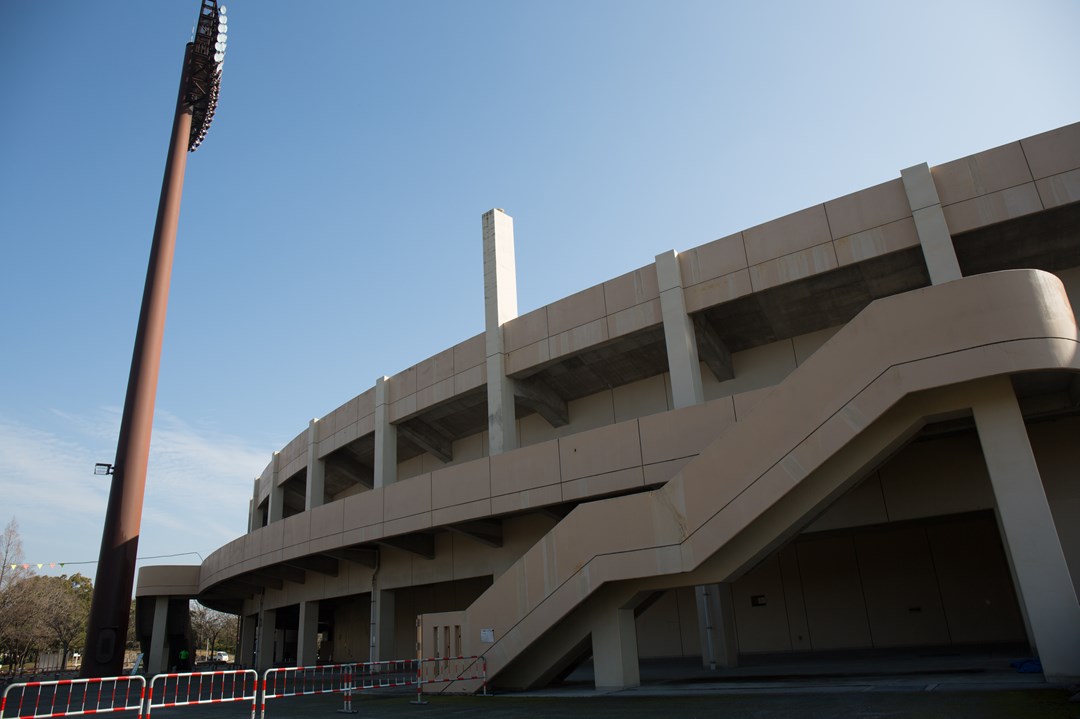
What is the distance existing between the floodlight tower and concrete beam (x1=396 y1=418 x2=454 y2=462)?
405 inches

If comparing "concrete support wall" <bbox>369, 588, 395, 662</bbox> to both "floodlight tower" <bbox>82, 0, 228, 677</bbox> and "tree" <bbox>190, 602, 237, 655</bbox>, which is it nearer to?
"floodlight tower" <bbox>82, 0, 228, 677</bbox>

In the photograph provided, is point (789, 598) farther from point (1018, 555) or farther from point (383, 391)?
point (383, 391)

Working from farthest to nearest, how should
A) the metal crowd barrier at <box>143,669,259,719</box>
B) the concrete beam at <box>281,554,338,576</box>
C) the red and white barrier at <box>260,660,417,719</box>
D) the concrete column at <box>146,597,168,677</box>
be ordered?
1. the concrete column at <box>146,597,168,677</box>
2. the concrete beam at <box>281,554,338,576</box>
3. the red and white barrier at <box>260,660,417,719</box>
4. the metal crowd barrier at <box>143,669,259,719</box>

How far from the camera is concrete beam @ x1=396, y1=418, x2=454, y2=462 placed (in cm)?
2894

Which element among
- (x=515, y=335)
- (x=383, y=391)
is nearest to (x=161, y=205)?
(x=383, y=391)

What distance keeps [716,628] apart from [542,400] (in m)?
9.77

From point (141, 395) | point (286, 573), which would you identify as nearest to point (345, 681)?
point (141, 395)

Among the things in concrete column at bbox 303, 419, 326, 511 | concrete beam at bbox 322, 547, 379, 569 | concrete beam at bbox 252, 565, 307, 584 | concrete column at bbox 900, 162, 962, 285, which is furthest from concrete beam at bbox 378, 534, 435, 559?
concrete column at bbox 900, 162, 962, 285

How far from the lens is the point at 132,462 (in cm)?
2755

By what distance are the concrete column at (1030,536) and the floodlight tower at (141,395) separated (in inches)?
1071

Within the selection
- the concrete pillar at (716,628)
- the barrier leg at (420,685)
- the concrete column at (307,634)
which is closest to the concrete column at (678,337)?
the concrete pillar at (716,628)

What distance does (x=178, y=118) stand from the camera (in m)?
33.0

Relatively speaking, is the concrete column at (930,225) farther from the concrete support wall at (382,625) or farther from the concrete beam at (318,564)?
the concrete beam at (318,564)

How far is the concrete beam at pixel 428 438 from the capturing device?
28942 millimetres
